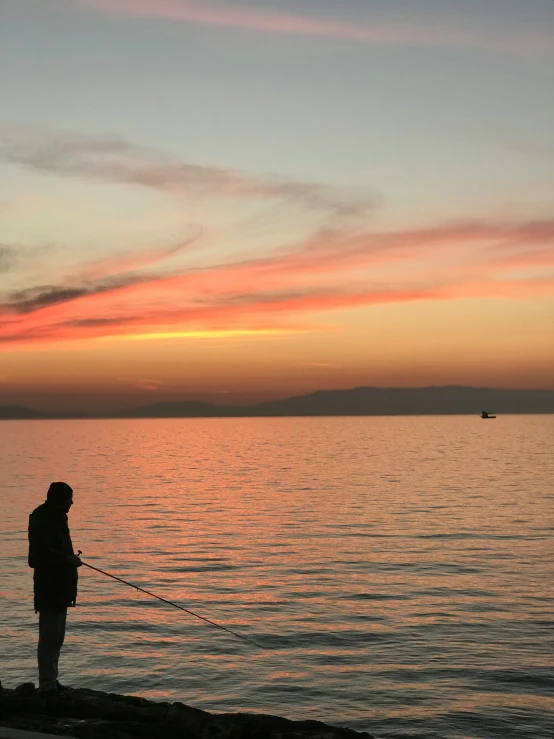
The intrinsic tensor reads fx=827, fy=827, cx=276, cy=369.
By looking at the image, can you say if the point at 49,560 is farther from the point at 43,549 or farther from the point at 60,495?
the point at 60,495

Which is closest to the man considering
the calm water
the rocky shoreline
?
the rocky shoreline

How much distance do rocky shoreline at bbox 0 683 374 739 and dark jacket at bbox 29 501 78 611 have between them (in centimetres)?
117

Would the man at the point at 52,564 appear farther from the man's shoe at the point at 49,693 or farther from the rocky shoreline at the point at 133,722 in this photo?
the rocky shoreline at the point at 133,722

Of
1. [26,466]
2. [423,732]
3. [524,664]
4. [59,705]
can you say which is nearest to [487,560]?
[524,664]

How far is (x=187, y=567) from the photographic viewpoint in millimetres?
25703

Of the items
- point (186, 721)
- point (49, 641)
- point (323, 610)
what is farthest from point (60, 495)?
point (323, 610)

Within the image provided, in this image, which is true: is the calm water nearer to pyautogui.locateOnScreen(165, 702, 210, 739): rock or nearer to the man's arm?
pyautogui.locateOnScreen(165, 702, 210, 739): rock

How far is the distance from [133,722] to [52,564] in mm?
2087

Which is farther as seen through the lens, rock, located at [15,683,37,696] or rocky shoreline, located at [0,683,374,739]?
rock, located at [15,683,37,696]

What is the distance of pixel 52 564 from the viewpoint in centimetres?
1010

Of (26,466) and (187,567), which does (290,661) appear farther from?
(26,466)

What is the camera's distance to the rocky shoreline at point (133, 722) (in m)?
9.12

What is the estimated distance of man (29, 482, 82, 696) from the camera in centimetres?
1005

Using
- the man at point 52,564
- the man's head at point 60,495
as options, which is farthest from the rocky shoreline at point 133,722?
the man's head at point 60,495
